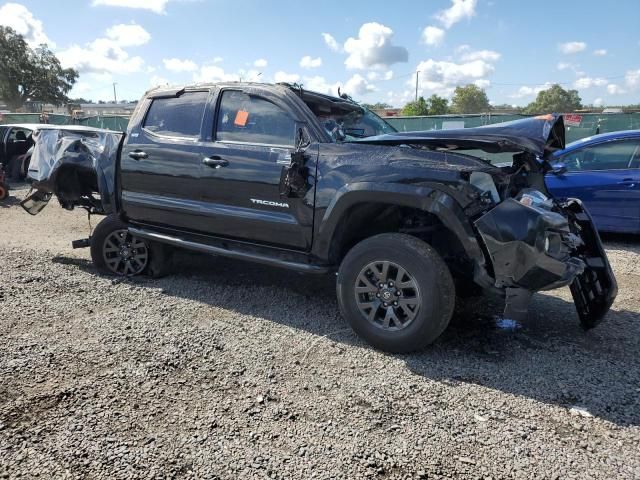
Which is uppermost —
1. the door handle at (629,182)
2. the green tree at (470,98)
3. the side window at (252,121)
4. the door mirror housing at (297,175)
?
the green tree at (470,98)

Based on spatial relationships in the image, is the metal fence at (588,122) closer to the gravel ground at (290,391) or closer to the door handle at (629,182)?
the door handle at (629,182)

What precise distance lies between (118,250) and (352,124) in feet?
9.29

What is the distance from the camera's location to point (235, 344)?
385cm

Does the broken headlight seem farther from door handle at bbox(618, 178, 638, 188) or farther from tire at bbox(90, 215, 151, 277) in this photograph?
tire at bbox(90, 215, 151, 277)

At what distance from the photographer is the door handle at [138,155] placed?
195 inches

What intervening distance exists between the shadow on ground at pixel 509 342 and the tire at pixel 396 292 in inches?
8.6

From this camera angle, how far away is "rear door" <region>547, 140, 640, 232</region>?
21.9ft

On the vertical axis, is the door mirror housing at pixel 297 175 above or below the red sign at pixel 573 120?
below

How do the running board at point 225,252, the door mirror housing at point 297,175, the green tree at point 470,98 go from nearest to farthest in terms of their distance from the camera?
the door mirror housing at point 297,175 → the running board at point 225,252 → the green tree at point 470,98

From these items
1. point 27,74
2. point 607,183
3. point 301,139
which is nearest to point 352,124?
point 301,139

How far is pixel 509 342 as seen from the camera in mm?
3965

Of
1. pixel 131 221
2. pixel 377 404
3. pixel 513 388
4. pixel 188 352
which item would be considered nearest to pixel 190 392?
pixel 188 352

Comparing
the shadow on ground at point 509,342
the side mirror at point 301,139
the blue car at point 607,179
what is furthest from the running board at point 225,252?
the blue car at point 607,179

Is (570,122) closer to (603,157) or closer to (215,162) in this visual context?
(603,157)
